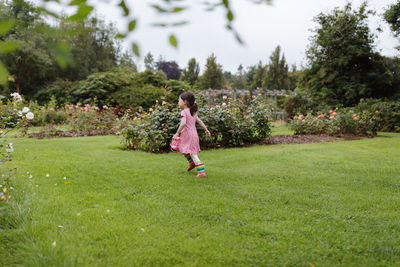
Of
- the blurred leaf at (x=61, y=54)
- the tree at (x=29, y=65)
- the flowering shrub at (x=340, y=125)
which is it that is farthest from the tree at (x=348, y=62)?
the tree at (x=29, y=65)

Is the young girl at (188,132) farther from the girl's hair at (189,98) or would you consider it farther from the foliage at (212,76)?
the foliage at (212,76)

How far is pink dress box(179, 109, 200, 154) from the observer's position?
4.43 meters

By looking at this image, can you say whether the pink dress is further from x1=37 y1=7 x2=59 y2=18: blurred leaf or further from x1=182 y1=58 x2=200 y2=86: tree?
x1=182 y1=58 x2=200 y2=86: tree

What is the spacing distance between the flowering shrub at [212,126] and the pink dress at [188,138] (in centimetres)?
186

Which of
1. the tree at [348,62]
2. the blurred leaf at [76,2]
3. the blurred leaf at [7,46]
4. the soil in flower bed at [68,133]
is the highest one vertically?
the tree at [348,62]

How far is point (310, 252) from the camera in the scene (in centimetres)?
209

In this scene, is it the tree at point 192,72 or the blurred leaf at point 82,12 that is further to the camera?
the tree at point 192,72

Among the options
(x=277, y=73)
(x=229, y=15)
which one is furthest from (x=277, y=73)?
(x=229, y=15)

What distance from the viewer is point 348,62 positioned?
14.6 metres

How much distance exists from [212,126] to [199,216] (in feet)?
14.5

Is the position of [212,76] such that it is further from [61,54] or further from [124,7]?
A: [61,54]

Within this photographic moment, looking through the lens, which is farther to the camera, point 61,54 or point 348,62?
point 348,62

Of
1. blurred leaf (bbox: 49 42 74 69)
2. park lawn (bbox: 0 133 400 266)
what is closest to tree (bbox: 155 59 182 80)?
park lawn (bbox: 0 133 400 266)

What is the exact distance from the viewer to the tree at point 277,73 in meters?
28.9
